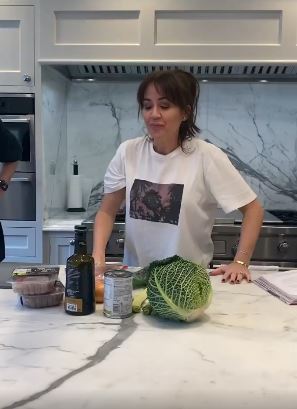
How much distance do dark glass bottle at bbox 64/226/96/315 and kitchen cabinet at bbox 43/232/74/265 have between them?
139 centimetres

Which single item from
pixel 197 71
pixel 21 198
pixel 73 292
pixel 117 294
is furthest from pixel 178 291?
pixel 197 71

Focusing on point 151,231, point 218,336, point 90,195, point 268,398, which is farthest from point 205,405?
point 90,195

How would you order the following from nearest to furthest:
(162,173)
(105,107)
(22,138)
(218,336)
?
1. (218,336)
2. (162,173)
3. (22,138)
4. (105,107)

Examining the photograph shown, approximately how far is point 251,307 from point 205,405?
0.46m

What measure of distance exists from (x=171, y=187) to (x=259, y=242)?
0.89 m

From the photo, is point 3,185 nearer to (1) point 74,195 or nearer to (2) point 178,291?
(1) point 74,195

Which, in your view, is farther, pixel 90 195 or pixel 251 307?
pixel 90 195

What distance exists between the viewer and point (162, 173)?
1.63 metres

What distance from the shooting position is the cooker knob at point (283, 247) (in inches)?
90.8

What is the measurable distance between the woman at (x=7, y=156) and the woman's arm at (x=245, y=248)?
1.17 metres

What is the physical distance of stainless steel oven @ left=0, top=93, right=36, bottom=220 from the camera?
7.97 feet

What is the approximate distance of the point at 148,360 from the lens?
84 centimetres

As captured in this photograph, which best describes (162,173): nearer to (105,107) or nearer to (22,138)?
(22,138)

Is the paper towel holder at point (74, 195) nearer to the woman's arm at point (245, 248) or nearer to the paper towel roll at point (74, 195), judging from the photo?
the paper towel roll at point (74, 195)
